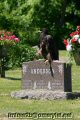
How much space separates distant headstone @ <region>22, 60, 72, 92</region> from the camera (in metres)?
14.3

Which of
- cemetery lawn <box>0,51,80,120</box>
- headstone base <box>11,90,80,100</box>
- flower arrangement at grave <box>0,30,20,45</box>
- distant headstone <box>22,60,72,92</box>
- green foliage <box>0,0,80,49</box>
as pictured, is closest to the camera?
cemetery lawn <box>0,51,80,120</box>

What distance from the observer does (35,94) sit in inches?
556

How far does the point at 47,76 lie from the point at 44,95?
65 cm

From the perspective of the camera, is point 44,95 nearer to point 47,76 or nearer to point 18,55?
point 47,76

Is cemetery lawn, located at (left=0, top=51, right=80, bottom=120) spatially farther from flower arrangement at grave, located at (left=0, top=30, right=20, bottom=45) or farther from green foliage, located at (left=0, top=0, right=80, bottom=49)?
green foliage, located at (left=0, top=0, right=80, bottom=49)

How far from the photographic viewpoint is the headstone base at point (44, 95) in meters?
14.0

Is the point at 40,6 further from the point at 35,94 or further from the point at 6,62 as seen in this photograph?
the point at 35,94

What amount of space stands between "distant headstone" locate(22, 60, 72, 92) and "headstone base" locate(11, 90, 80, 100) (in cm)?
27

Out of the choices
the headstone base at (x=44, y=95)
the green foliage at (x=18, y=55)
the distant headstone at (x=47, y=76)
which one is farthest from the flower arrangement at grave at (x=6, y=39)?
the headstone base at (x=44, y=95)

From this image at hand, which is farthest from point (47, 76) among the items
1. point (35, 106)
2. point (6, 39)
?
point (6, 39)

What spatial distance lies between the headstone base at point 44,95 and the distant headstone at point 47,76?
0.87 ft

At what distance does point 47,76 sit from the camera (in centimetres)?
1449

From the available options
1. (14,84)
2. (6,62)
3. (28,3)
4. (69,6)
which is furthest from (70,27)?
(14,84)

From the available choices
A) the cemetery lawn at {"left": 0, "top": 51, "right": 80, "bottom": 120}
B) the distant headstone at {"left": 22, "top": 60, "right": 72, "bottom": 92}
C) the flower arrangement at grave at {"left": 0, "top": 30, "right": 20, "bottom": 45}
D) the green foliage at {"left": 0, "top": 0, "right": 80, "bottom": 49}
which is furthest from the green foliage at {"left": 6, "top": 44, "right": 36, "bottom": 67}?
the green foliage at {"left": 0, "top": 0, "right": 80, "bottom": 49}
